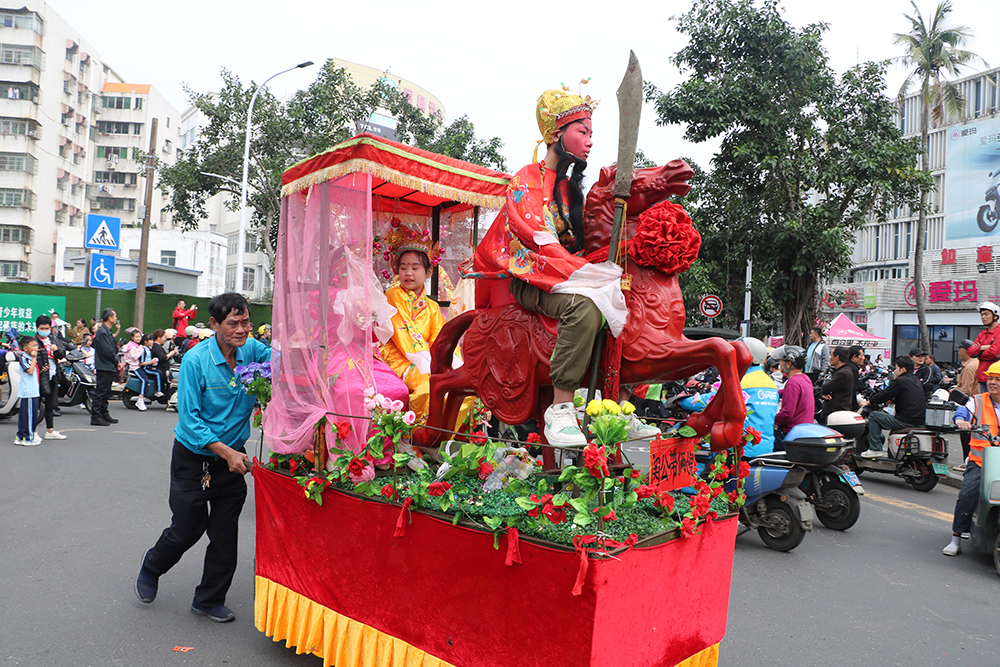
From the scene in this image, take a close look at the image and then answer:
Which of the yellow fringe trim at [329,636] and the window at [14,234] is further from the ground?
the window at [14,234]

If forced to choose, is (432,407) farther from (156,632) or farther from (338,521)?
(156,632)

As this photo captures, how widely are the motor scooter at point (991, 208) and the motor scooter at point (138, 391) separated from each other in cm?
2371

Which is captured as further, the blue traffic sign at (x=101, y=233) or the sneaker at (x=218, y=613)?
the blue traffic sign at (x=101, y=233)

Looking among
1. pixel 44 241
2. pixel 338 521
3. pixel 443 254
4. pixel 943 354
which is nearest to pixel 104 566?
pixel 338 521

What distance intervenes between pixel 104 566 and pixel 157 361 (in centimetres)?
927

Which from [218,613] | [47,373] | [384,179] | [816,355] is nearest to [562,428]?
[384,179]

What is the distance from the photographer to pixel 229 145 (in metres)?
20.7

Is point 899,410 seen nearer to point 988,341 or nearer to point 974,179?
point 988,341

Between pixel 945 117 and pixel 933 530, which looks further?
pixel 945 117

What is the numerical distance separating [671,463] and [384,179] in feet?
7.07

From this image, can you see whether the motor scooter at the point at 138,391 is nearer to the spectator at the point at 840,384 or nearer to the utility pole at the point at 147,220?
the utility pole at the point at 147,220

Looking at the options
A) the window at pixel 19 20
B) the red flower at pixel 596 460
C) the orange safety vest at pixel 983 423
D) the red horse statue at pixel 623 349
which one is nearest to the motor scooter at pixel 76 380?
the red horse statue at pixel 623 349

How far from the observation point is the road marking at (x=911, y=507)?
764cm

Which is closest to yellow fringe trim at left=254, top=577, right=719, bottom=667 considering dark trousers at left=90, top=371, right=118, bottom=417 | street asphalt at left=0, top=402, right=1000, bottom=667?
street asphalt at left=0, top=402, right=1000, bottom=667
